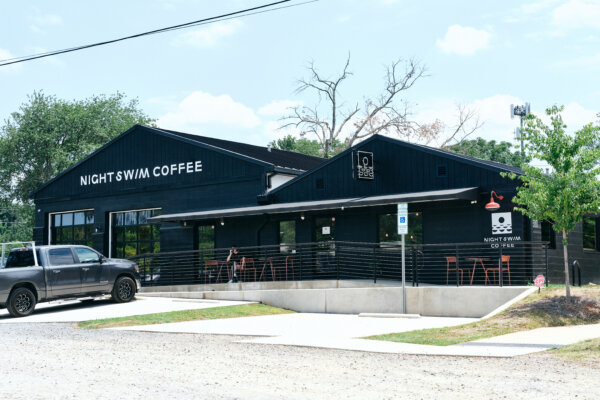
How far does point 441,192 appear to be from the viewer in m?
19.8

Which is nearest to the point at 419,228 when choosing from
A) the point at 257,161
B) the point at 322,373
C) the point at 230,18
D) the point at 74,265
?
the point at 257,161

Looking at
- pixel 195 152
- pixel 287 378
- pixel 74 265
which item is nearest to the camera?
pixel 287 378

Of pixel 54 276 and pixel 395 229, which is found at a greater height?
pixel 395 229

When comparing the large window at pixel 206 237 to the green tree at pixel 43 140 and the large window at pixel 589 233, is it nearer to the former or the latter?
the large window at pixel 589 233

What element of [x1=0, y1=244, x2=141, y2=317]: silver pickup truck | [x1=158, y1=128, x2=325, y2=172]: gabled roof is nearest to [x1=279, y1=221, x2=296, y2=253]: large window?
[x1=158, y1=128, x2=325, y2=172]: gabled roof

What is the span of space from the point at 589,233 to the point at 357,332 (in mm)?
13340

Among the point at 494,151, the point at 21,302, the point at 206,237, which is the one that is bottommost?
→ the point at 21,302

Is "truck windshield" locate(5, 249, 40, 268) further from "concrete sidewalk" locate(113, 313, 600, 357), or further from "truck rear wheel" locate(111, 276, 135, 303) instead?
"concrete sidewalk" locate(113, 313, 600, 357)

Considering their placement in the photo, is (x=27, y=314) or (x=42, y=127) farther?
(x=42, y=127)

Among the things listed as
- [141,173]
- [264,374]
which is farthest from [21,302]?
[141,173]

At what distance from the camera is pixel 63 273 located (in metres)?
18.3

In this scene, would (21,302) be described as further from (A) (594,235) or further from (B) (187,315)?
(A) (594,235)

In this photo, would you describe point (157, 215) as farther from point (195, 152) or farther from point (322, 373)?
point (322, 373)

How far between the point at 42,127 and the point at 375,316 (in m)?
39.9
